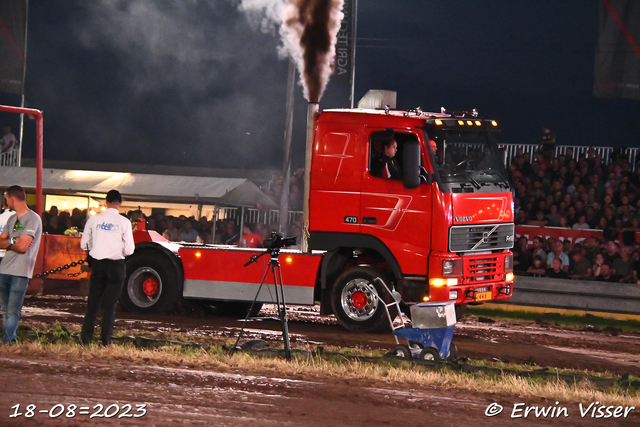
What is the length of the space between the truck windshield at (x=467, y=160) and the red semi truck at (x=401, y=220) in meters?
0.02

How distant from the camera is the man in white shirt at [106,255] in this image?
30.4 ft

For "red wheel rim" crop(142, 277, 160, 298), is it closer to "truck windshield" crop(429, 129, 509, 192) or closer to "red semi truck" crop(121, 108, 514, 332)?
"red semi truck" crop(121, 108, 514, 332)

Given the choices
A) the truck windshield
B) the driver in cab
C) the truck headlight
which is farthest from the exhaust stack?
the truck headlight

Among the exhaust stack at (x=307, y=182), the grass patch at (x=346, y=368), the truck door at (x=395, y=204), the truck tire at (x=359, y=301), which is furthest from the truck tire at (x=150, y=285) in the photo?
the grass patch at (x=346, y=368)

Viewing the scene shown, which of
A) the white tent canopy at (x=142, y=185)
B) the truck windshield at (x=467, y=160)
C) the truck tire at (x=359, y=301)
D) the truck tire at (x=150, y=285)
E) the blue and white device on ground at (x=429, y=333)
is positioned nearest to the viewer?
the blue and white device on ground at (x=429, y=333)

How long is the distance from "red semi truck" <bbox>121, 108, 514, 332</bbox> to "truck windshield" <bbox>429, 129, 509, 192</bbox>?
16 mm

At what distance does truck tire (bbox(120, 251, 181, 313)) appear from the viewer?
1336 centimetres

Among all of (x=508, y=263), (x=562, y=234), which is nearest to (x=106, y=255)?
(x=508, y=263)

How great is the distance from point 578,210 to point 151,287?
9.84 m

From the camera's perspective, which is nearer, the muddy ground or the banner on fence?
the muddy ground

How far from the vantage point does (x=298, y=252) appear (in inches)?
491

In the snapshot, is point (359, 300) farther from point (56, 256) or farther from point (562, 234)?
point (562, 234)

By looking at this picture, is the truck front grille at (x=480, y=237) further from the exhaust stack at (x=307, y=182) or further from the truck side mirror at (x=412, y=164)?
the exhaust stack at (x=307, y=182)

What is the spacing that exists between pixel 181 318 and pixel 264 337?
2422 millimetres
